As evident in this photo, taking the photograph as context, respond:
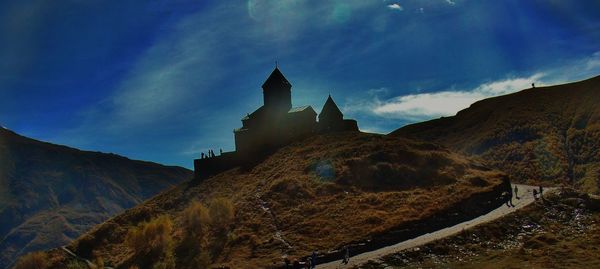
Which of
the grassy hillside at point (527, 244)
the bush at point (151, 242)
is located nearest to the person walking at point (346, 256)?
the grassy hillside at point (527, 244)

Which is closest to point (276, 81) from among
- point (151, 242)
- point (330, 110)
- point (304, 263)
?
point (330, 110)

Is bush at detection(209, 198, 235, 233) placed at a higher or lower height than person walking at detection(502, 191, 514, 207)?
higher

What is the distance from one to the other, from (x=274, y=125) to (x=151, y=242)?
100 feet

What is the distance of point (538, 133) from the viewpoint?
80.3 metres

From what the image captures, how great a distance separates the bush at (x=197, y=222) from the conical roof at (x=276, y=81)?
28.5 metres

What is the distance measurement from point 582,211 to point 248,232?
26.9 metres

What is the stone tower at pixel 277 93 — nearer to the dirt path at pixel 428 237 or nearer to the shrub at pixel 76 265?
the shrub at pixel 76 265

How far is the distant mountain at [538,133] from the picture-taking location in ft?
219

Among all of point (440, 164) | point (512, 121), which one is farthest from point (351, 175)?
point (512, 121)

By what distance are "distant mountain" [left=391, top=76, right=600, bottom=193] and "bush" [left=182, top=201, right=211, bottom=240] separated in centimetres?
4348

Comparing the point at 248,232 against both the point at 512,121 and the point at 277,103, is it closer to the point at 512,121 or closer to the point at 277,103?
the point at 277,103

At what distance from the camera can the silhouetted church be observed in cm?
6719

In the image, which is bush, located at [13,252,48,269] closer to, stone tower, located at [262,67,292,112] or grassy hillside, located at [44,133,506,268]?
grassy hillside, located at [44,133,506,268]

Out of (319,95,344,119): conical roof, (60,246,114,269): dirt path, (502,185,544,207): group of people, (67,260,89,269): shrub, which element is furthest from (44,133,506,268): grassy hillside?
(319,95,344,119): conical roof
